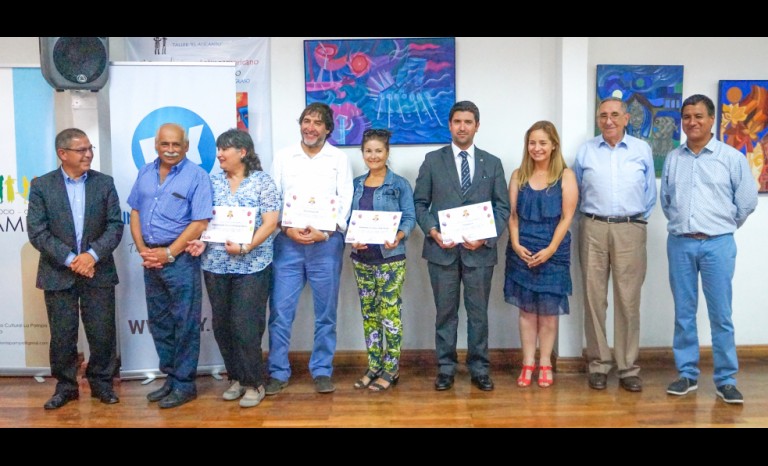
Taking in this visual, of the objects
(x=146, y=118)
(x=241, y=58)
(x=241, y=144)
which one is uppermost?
(x=241, y=58)

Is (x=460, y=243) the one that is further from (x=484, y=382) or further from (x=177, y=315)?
(x=177, y=315)

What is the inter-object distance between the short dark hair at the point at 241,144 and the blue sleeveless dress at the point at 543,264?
1621mm

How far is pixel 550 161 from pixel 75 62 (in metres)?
2.93

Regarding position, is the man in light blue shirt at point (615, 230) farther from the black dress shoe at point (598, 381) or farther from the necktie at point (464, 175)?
the necktie at point (464, 175)

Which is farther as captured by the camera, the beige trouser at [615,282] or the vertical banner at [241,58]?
the vertical banner at [241,58]

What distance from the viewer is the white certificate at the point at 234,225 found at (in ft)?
12.3

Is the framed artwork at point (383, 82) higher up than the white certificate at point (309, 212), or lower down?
higher up

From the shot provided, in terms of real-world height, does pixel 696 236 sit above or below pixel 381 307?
above

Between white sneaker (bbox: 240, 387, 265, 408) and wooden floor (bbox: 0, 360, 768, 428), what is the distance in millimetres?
41

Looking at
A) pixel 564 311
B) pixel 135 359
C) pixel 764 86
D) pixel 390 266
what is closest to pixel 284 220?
pixel 390 266

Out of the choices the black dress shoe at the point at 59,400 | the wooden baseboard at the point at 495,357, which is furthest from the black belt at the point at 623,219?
the black dress shoe at the point at 59,400

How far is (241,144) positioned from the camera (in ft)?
12.5

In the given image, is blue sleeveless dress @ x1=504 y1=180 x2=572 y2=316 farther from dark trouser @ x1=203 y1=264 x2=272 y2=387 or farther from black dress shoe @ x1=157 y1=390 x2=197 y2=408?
black dress shoe @ x1=157 y1=390 x2=197 y2=408

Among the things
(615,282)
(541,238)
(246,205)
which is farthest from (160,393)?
(615,282)
